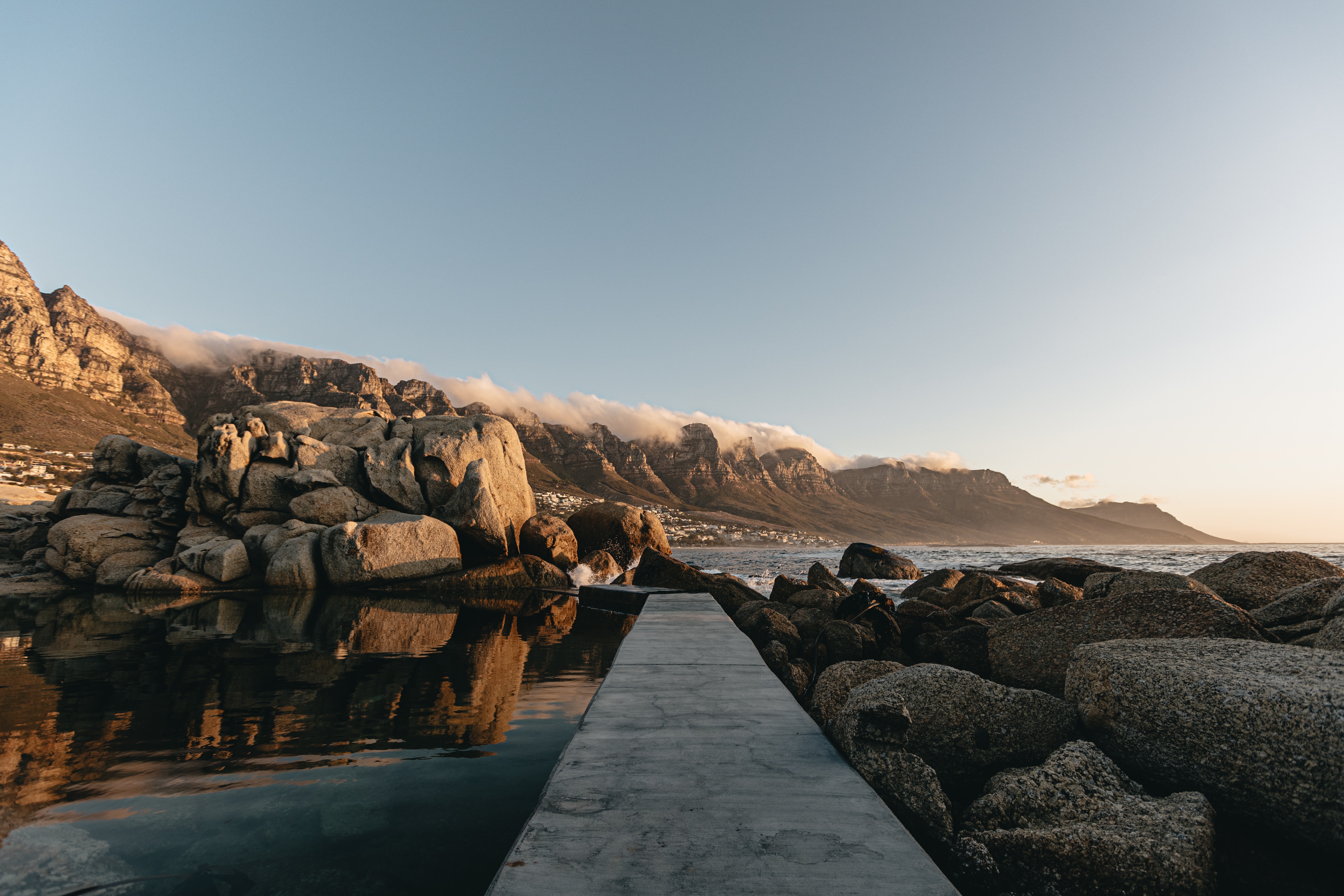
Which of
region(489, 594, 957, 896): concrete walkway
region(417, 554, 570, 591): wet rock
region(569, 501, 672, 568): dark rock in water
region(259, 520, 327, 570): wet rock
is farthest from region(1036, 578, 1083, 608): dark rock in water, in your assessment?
region(259, 520, 327, 570): wet rock

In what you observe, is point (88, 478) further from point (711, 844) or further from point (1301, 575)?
point (1301, 575)

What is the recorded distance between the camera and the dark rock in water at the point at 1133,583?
9.66m

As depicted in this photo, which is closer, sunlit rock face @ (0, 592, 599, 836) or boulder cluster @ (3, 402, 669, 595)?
sunlit rock face @ (0, 592, 599, 836)

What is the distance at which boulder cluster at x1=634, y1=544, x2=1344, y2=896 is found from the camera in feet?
11.6

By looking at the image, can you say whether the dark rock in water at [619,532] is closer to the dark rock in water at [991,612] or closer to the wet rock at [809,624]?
the wet rock at [809,624]

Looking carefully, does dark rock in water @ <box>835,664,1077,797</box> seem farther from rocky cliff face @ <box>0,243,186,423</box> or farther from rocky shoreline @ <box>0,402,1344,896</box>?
rocky cliff face @ <box>0,243,186,423</box>

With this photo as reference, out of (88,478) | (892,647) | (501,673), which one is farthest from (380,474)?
(892,647)

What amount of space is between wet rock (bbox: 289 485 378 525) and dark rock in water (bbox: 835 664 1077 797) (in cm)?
2384

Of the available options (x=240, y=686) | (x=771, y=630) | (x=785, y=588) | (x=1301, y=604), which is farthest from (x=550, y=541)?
(x=1301, y=604)

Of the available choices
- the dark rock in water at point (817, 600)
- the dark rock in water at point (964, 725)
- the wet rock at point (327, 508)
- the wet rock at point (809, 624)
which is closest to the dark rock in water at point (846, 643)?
the wet rock at point (809, 624)

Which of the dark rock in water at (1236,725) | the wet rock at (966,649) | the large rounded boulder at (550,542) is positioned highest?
the dark rock in water at (1236,725)

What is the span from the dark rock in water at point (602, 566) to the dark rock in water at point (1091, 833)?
73.8 feet

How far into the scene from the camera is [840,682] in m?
6.99

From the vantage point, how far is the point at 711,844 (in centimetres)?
320
